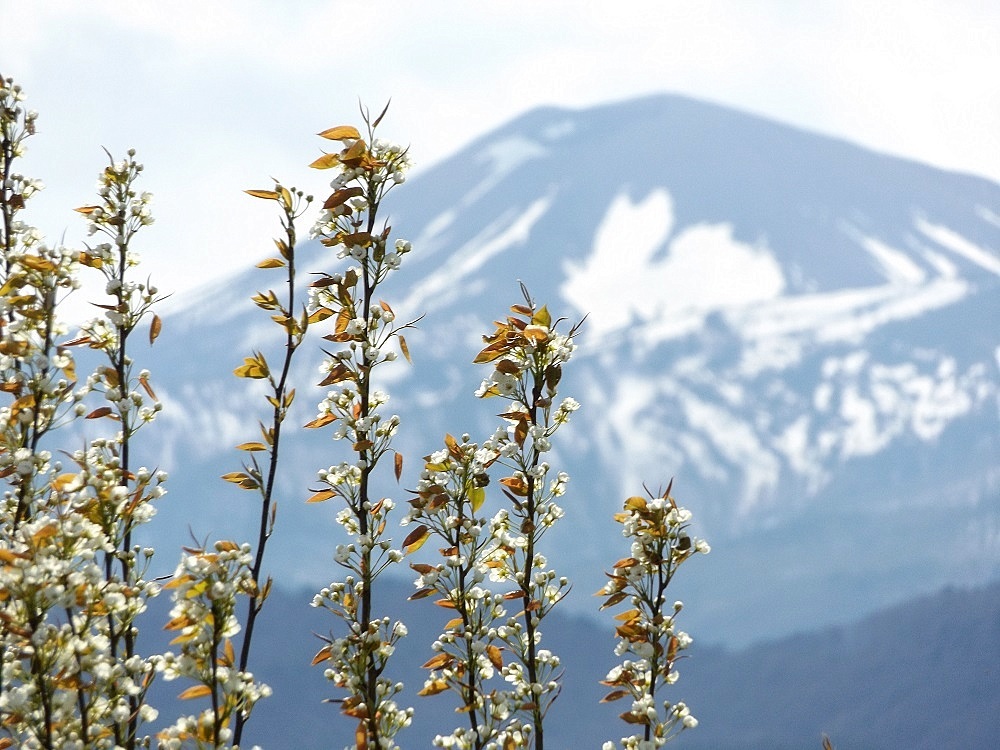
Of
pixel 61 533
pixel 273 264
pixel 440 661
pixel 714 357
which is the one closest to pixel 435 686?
pixel 440 661

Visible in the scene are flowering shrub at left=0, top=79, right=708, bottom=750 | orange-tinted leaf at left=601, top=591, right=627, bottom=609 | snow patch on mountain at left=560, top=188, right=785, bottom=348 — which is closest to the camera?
flowering shrub at left=0, top=79, right=708, bottom=750

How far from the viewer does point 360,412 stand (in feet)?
5.66

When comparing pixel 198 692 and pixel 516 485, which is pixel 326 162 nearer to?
pixel 516 485

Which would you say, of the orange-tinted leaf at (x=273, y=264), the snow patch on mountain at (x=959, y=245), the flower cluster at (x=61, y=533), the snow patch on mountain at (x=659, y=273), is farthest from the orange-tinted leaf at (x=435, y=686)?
the snow patch on mountain at (x=959, y=245)

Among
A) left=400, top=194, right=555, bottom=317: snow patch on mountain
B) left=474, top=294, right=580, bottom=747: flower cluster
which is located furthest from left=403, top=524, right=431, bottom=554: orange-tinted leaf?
left=400, top=194, right=555, bottom=317: snow patch on mountain

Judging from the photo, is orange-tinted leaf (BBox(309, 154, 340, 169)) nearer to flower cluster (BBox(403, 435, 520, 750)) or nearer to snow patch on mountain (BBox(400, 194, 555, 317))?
flower cluster (BBox(403, 435, 520, 750))

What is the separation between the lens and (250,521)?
55.2m

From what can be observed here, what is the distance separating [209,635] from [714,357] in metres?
73.1

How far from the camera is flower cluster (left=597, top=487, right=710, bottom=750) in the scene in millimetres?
1718

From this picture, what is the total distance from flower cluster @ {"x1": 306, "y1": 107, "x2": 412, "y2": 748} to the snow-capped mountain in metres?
43.6

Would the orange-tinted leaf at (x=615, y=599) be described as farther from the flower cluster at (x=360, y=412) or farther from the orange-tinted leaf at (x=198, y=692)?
the orange-tinted leaf at (x=198, y=692)

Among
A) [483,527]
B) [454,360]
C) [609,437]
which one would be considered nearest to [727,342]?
[609,437]

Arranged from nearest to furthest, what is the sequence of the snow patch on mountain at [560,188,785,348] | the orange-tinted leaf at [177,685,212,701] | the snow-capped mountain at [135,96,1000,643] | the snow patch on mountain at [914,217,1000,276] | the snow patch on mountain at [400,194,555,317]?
the orange-tinted leaf at [177,685,212,701]
the snow-capped mountain at [135,96,1000,643]
the snow patch on mountain at [400,194,555,317]
the snow patch on mountain at [560,188,785,348]
the snow patch on mountain at [914,217,1000,276]

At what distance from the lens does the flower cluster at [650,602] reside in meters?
1.72
